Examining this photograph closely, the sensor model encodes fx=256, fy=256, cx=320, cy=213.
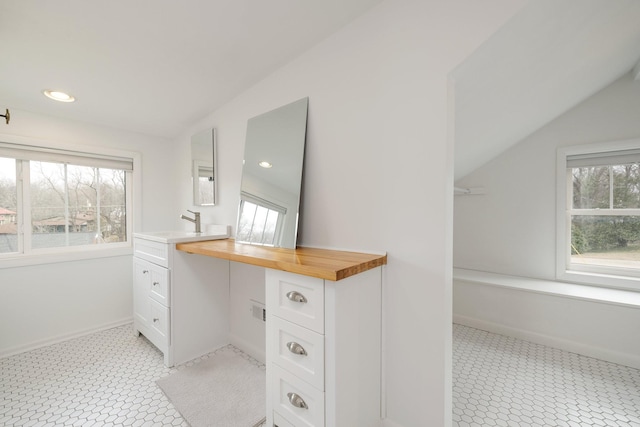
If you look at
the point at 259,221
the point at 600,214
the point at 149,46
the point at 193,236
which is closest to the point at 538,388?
the point at 600,214

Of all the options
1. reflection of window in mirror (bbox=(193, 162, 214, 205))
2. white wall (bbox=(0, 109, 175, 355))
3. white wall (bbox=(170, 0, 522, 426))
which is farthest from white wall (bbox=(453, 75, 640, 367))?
white wall (bbox=(0, 109, 175, 355))

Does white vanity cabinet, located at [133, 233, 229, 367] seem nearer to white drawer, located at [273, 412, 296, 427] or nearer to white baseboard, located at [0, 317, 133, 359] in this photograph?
white baseboard, located at [0, 317, 133, 359]

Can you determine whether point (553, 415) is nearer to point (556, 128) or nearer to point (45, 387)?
point (556, 128)

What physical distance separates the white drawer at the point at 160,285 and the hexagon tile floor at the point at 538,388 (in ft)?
6.48

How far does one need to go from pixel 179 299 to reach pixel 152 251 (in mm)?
474

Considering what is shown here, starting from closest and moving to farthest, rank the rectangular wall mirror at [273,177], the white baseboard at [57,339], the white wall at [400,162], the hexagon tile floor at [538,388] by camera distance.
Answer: the white wall at [400,162]
the hexagon tile floor at [538,388]
the rectangular wall mirror at [273,177]
the white baseboard at [57,339]

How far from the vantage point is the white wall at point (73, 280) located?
2133 mm

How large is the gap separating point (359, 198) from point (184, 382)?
167 centimetres

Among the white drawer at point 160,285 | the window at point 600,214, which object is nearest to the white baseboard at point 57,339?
the white drawer at point 160,285

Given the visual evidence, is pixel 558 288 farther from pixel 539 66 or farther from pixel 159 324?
pixel 159 324

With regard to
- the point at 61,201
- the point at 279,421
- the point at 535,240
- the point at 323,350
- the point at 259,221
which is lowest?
the point at 279,421

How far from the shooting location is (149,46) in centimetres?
147

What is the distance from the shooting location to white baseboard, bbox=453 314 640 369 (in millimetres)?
1894

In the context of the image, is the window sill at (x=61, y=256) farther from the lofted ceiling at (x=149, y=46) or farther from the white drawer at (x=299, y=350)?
the white drawer at (x=299, y=350)
